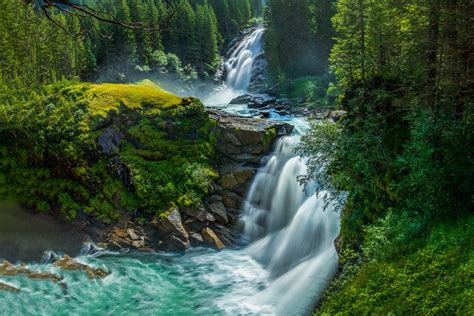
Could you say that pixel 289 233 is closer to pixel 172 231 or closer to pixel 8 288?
pixel 172 231

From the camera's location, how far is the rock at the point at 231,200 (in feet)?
65.4

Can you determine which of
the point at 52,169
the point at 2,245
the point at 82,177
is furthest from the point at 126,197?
the point at 2,245

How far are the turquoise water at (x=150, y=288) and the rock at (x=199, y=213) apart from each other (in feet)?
6.53

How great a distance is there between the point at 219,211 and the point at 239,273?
4329 mm

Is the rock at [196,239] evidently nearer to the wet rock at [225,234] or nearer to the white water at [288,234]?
the wet rock at [225,234]

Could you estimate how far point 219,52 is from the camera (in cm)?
7019

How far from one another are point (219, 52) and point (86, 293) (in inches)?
2399

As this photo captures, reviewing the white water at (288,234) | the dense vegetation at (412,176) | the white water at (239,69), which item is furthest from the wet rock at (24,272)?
the white water at (239,69)

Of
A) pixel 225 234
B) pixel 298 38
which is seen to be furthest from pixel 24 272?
pixel 298 38

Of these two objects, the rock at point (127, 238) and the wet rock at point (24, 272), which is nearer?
the wet rock at point (24, 272)

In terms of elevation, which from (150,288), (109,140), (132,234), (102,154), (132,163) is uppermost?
(109,140)

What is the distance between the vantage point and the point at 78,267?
15.9 meters

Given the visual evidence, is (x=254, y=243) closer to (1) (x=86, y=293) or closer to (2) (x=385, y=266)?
(1) (x=86, y=293)

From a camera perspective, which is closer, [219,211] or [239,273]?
[239,273]
